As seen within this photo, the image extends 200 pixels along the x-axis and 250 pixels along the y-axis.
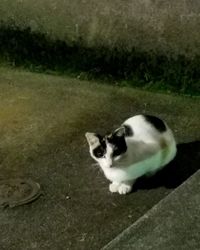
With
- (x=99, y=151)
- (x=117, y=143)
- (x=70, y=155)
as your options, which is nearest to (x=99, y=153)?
(x=99, y=151)

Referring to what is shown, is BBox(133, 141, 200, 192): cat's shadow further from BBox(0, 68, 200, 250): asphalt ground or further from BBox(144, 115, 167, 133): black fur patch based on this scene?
BBox(144, 115, 167, 133): black fur patch

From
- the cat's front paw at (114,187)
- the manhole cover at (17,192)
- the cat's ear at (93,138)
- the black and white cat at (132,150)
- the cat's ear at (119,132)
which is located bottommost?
the manhole cover at (17,192)

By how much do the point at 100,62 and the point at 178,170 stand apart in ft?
5.44

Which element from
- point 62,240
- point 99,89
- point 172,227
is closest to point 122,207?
point 62,240

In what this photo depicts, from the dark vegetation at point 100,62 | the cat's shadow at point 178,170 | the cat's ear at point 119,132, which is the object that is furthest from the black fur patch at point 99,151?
the dark vegetation at point 100,62

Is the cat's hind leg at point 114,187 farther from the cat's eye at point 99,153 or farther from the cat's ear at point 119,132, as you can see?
the cat's ear at point 119,132

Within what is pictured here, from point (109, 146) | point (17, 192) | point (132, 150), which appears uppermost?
point (109, 146)

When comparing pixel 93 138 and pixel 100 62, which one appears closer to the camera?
pixel 93 138

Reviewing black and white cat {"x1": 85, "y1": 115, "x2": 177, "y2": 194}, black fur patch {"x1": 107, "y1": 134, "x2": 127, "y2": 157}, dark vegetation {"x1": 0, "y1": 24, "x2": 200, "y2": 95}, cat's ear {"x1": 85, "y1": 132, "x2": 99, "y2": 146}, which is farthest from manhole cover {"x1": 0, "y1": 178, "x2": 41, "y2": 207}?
dark vegetation {"x1": 0, "y1": 24, "x2": 200, "y2": 95}

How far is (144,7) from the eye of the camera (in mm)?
5426

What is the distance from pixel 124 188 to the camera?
4.34 m

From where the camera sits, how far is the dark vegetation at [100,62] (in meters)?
5.57

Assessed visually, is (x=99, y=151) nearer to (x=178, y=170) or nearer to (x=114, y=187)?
(x=114, y=187)

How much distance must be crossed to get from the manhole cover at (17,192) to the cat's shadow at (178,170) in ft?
2.35
